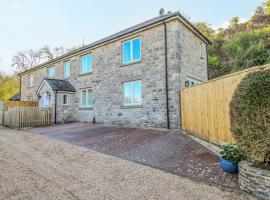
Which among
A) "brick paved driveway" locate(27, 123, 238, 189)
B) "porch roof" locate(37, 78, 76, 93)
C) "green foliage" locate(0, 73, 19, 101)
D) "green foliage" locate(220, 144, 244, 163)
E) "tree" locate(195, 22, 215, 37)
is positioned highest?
"tree" locate(195, 22, 215, 37)

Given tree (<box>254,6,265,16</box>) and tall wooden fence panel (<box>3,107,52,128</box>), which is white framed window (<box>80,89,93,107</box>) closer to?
tall wooden fence panel (<box>3,107,52,128</box>)

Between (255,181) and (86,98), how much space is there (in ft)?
48.5

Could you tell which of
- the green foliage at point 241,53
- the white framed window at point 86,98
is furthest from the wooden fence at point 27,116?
the green foliage at point 241,53

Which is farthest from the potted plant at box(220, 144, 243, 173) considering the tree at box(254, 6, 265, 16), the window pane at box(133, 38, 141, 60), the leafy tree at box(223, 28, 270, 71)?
the tree at box(254, 6, 265, 16)

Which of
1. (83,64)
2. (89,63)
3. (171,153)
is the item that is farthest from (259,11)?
(171,153)

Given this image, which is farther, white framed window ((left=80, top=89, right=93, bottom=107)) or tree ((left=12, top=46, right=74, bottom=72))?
tree ((left=12, top=46, right=74, bottom=72))

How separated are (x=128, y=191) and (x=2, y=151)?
6.31 meters

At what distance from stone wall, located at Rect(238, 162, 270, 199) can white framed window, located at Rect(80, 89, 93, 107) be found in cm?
1360

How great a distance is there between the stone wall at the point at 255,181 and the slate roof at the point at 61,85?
15881mm

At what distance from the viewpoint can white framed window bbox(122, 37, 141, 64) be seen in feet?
42.8

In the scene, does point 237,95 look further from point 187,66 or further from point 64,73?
point 64,73

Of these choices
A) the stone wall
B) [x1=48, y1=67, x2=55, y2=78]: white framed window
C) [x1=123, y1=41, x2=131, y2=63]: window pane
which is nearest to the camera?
the stone wall

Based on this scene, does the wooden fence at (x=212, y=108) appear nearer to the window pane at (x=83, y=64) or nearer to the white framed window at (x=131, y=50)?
the white framed window at (x=131, y=50)

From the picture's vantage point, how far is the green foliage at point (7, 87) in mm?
31256
